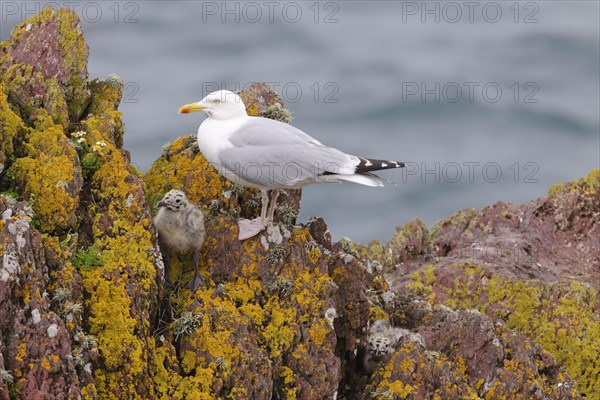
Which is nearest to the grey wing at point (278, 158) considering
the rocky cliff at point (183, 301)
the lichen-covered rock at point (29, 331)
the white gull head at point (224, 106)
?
the white gull head at point (224, 106)

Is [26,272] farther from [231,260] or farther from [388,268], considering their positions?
[388,268]

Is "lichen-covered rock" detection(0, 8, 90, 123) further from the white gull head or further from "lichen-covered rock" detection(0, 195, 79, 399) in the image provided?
"lichen-covered rock" detection(0, 195, 79, 399)

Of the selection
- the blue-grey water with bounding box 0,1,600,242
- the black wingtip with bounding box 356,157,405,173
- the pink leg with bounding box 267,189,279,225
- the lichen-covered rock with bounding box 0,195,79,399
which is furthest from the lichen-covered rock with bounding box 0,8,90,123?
the blue-grey water with bounding box 0,1,600,242

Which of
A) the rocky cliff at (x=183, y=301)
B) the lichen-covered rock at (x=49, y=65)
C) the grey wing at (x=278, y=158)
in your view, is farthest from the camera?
the grey wing at (x=278, y=158)

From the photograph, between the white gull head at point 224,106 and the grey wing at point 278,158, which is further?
the white gull head at point 224,106

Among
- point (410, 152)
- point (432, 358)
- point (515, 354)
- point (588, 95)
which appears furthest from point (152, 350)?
point (588, 95)

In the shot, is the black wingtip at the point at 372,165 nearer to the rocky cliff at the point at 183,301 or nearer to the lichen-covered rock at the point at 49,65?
the rocky cliff at the point at 183,301

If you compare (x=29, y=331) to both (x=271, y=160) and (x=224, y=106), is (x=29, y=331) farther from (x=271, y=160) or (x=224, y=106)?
(x=224, y=106)

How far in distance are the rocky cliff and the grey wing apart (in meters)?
0.56

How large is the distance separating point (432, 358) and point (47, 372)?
4.06 m

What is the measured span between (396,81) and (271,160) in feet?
112

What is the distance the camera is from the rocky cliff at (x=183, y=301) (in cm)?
856

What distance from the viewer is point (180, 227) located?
1032 centimetres

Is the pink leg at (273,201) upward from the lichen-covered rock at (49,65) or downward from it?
downward
